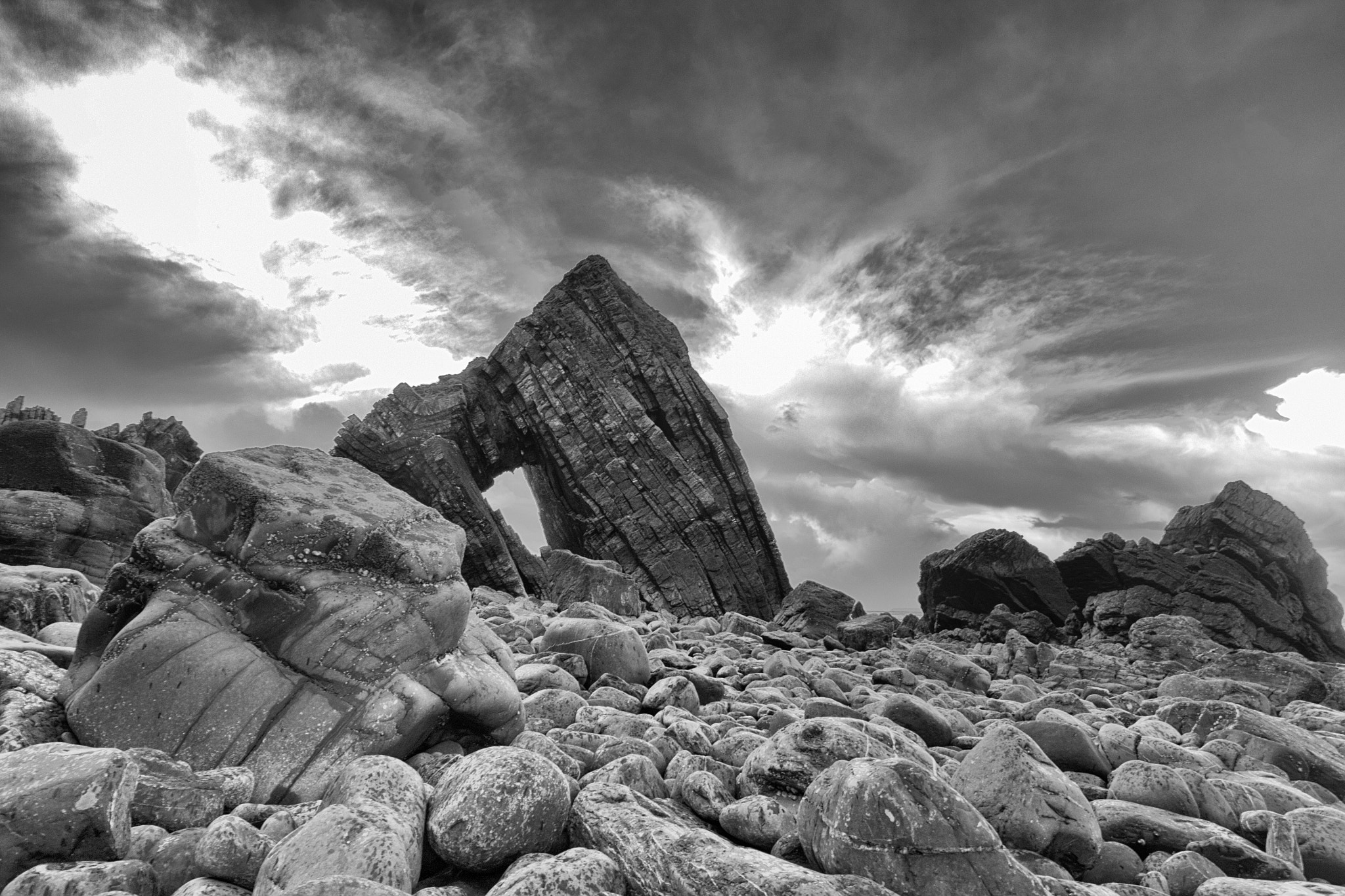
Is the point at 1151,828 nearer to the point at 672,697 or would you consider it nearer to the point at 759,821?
the point at 759,821

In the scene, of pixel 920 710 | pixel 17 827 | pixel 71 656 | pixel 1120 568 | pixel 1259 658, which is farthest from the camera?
pixel 1120 568

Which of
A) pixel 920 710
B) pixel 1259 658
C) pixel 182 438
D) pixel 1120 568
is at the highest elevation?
pixel 182 438

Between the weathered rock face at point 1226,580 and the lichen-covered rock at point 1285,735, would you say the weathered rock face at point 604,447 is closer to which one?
the weathered rock face at point 1226,580

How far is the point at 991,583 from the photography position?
112ft

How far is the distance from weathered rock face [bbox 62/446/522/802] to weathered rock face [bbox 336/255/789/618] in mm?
25842

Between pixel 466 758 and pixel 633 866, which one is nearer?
pixel 633 866

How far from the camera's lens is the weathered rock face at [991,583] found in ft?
109

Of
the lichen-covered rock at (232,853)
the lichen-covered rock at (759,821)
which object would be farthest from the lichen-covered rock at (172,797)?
the lichen-covered rock at (759,821)

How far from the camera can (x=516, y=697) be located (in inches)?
235

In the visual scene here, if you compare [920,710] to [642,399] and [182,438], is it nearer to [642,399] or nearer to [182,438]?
[642,399]

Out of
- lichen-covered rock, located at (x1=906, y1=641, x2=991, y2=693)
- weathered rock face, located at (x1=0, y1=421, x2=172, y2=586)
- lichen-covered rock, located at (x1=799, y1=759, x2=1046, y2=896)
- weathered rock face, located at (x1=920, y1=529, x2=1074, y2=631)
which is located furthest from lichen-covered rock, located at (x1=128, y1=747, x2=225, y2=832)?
weathered rock face, located at (x1=920, y1=529, x2=1074, y2=631)

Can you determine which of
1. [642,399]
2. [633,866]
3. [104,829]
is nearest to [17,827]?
[104,829]

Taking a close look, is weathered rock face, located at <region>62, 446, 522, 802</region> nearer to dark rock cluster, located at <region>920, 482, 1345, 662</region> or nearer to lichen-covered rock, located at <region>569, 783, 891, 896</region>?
lichen-covered rock, located at <region>569, 783, 891, 896</region>

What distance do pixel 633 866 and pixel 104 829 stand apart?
8.54ft
